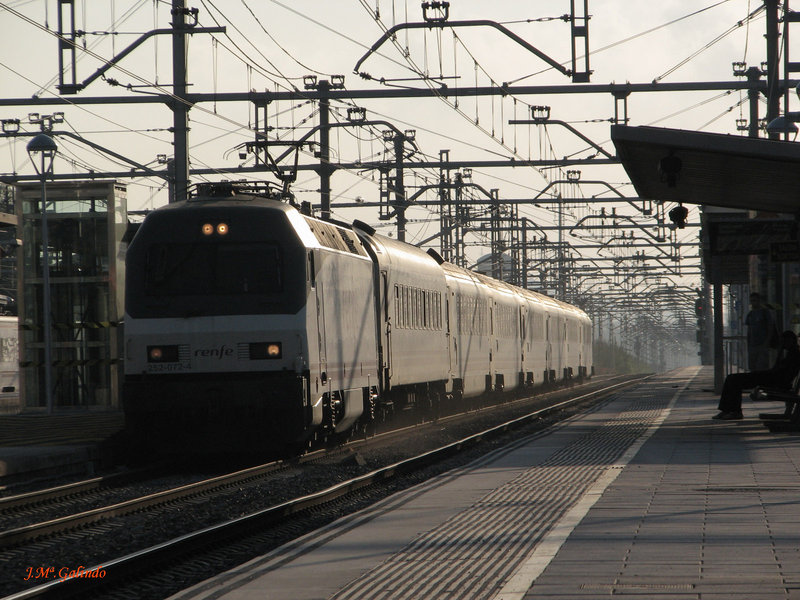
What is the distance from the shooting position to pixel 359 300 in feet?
57.0

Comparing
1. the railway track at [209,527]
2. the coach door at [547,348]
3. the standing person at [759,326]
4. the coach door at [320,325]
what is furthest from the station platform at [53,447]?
the coach door at [547,348]

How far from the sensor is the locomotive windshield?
1448cm

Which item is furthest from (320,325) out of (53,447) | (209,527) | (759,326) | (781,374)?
(759,326)

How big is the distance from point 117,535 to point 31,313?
1390 cm

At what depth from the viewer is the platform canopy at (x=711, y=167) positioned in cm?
1304

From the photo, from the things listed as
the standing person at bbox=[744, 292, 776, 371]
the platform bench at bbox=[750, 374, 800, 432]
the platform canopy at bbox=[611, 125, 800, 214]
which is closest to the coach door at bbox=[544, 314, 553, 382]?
the standing person at bbox=[744, 292, 776, 371]

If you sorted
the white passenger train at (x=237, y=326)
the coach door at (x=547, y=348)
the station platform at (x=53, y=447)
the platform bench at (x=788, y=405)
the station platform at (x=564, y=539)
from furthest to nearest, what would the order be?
the coach door at (x=547, y=348) < the platform bench at (x=788, y=405) < the white passenger train at (x=237, y=326) < the station platform at (x=53, y=447) < the station platform at (x=564, y=539)

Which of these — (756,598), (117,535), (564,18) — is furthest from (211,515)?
(564,18)

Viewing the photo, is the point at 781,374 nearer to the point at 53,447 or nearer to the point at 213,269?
the point at 213,269

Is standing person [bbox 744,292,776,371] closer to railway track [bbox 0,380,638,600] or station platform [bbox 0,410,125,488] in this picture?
railway track [bbox 0,380,638,600]

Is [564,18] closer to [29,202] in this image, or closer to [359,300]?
[359,300]

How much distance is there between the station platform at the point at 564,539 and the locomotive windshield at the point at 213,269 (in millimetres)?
3428

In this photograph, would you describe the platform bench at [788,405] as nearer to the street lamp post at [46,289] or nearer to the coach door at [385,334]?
the coach door at [385,334]

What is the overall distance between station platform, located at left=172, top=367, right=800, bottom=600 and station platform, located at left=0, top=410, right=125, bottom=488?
4.96 meters
